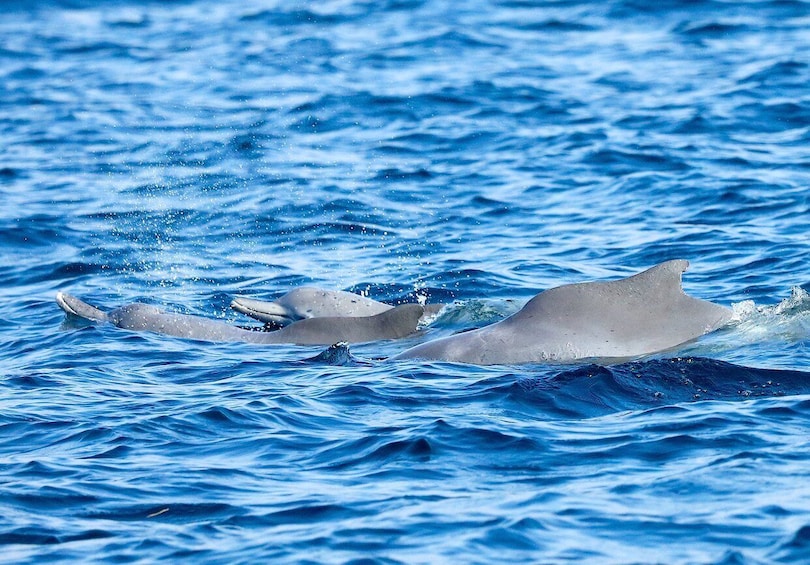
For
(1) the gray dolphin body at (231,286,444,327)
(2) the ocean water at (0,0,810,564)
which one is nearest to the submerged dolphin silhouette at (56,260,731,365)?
(2) the ocean water at (0,0,810,564)

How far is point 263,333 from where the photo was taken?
1454cm

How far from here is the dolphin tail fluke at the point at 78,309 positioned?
50.8ft

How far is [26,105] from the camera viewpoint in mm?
29531

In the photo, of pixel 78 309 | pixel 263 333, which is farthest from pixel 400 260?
pixel 78 309

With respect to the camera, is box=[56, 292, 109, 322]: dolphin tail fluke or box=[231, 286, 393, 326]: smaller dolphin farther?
box=[56, 292, 109, 322]: dolphin tail fluke

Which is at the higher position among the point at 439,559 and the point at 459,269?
the point at 439,559

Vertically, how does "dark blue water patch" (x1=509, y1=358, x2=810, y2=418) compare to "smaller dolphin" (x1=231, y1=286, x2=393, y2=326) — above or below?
above

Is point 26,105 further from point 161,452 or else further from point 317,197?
point 161,452

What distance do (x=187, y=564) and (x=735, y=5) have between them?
27.2 metres

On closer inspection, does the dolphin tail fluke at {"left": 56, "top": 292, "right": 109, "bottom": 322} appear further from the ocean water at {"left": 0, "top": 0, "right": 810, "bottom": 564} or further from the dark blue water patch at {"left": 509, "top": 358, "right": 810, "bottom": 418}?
the dark blue water patch at {"left": 509, "top": 358, "right": 810, "bottom": 418}

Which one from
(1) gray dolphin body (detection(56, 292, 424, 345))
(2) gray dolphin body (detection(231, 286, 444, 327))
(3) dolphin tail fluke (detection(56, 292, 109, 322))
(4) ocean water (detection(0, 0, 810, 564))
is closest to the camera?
(4) ocean water (detection(0, 0, 810, 564))

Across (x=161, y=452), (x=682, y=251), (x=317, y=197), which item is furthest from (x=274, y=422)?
(x=317, y=197)

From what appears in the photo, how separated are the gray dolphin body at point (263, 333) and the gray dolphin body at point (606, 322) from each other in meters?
1.97

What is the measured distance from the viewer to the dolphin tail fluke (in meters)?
15.5
